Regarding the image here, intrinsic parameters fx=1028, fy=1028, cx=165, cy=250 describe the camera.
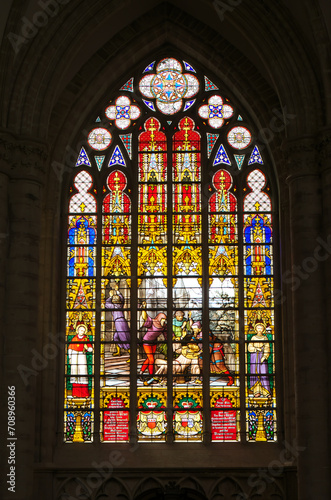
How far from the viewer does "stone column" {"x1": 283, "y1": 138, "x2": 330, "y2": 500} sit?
16.6 metres

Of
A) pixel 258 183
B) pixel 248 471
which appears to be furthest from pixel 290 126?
pixel 248 471

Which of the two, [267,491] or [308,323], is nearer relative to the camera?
[308,323]

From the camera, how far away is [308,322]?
1714cm

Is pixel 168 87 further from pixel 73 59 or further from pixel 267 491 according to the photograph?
pixel 267 491

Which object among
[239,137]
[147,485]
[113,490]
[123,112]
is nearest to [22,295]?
[113,490]

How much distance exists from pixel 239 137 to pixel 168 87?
1843 mm

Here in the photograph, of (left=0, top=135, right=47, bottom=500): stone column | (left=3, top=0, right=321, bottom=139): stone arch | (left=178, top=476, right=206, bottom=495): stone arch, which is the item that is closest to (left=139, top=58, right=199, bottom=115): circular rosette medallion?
(left=3, top=0, right=321, bottom=139): stone arch

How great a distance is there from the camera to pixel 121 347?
787 inches

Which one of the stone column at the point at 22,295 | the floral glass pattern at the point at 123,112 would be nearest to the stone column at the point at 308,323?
the stone column at the point at 22,295

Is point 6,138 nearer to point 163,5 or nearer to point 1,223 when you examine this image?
point 1,223

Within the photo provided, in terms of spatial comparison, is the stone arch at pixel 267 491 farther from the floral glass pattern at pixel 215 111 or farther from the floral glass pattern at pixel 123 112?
the floral glass pattern at pixel 123 112

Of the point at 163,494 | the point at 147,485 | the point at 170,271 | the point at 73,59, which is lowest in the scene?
the point at 163,494

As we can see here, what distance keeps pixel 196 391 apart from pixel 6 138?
6056 millimetres

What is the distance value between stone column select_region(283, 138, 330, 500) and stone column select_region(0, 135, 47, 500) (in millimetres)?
4400
